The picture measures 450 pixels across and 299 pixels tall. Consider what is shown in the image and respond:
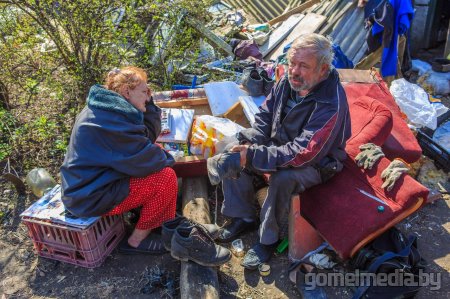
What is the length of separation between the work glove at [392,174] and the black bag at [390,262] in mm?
371

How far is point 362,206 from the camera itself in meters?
3.09

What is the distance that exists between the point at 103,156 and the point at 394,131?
8.98 ft

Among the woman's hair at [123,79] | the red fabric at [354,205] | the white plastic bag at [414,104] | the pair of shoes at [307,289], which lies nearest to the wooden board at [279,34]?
the white plastic bag at [414,104]

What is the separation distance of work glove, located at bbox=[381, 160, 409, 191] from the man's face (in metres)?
0.87

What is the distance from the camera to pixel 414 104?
5.02 meters

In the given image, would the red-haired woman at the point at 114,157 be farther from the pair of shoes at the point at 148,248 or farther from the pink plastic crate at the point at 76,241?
the pair of shoes at the point at 148,248

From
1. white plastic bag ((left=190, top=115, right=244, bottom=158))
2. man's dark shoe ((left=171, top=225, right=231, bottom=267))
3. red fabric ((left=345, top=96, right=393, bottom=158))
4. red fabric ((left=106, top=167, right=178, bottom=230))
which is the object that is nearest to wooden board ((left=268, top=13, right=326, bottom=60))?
white plastic bag ((left=190, top=115, right=244, bottom=158))

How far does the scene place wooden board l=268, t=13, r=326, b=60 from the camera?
22.0 feet

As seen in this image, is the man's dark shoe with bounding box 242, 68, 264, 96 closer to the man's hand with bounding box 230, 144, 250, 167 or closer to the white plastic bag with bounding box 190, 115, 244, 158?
the white plastic bag with bounding box 190, 115, 244, 158

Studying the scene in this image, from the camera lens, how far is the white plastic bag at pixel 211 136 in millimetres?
3955

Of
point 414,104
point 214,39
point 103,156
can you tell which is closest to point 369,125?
point 414,104

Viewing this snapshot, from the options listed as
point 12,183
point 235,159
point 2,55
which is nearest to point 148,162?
point 235,159

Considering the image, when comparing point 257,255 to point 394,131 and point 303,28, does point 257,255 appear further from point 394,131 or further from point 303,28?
point 303,28

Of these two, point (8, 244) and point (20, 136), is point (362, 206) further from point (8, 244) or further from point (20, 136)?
point (20, 136)
